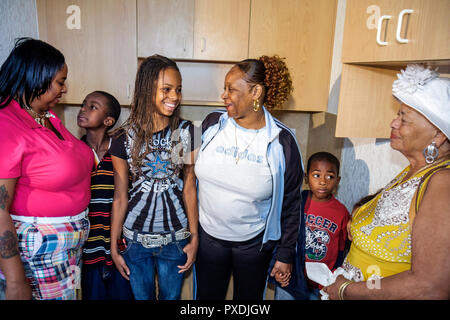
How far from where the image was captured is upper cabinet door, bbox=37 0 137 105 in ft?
6.28

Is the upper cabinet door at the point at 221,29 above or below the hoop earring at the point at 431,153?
above

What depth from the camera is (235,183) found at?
4.38ft

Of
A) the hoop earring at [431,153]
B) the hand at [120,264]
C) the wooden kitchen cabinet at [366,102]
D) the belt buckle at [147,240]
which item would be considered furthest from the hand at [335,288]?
the hand at [120,264]

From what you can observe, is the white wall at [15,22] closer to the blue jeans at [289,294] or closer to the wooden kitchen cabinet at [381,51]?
the wooden kitchen cabinet at [381,51]

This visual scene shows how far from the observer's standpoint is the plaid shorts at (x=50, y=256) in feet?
3.41

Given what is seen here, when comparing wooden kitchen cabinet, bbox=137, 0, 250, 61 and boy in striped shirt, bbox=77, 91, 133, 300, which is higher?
wooden kitchen cabinet, bbox=137, 0, 250, 61

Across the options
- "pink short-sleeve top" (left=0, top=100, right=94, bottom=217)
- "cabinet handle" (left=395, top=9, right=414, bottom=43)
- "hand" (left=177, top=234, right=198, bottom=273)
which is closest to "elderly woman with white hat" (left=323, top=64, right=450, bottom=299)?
"cabinet handle" (left=395, top=9, right=414, bottom=43)

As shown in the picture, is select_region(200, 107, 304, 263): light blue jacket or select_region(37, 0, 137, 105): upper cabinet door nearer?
select_region(200, 107, 304, 263): light blue jacket

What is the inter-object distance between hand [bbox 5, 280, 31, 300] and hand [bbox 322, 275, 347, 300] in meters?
1.00

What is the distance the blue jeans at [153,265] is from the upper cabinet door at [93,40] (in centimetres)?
110

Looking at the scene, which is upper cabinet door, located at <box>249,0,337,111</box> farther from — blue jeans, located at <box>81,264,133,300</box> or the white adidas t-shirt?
blue jeans, located at <box>81,264,133,300</box>

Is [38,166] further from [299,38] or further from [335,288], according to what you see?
[299,38]

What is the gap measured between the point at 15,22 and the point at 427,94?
2.05 meters
